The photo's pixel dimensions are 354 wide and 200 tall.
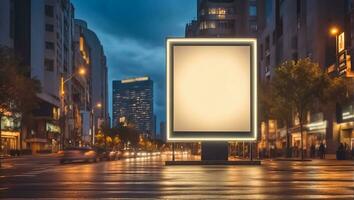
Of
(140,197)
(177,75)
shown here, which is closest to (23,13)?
(177,75)

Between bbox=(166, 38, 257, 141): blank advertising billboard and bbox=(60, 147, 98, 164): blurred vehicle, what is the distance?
985cm

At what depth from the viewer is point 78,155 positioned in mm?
49781

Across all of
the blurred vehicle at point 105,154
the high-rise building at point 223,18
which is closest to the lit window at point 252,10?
the high-rise building at point 223,18

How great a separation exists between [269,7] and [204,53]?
7363 cm

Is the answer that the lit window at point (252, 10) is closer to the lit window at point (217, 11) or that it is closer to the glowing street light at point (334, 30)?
the lit window at point (217, 11)

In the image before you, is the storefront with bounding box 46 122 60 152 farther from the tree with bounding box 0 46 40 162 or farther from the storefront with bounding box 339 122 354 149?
the storefront with bounding box 339 122 354 149

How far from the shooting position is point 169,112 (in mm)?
42125

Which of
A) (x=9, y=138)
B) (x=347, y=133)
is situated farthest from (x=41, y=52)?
(x=347, y=133)

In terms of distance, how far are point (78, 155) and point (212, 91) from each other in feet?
42.2

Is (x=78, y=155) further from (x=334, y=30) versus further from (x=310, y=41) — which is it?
(x=310, y=41)

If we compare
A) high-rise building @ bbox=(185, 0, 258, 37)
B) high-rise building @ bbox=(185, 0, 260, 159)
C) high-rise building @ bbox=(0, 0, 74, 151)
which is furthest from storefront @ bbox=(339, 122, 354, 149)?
high-rise building @ bbox=(185, 0, 258, 37)

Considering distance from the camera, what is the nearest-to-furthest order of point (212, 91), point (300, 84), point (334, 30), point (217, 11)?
1. point (212, 91)
2. point (300, 84)
3. point (334, 30)
4. point (217, 11)

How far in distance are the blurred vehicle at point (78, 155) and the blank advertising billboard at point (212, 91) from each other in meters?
9.85

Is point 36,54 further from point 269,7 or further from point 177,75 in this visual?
point 177,75
